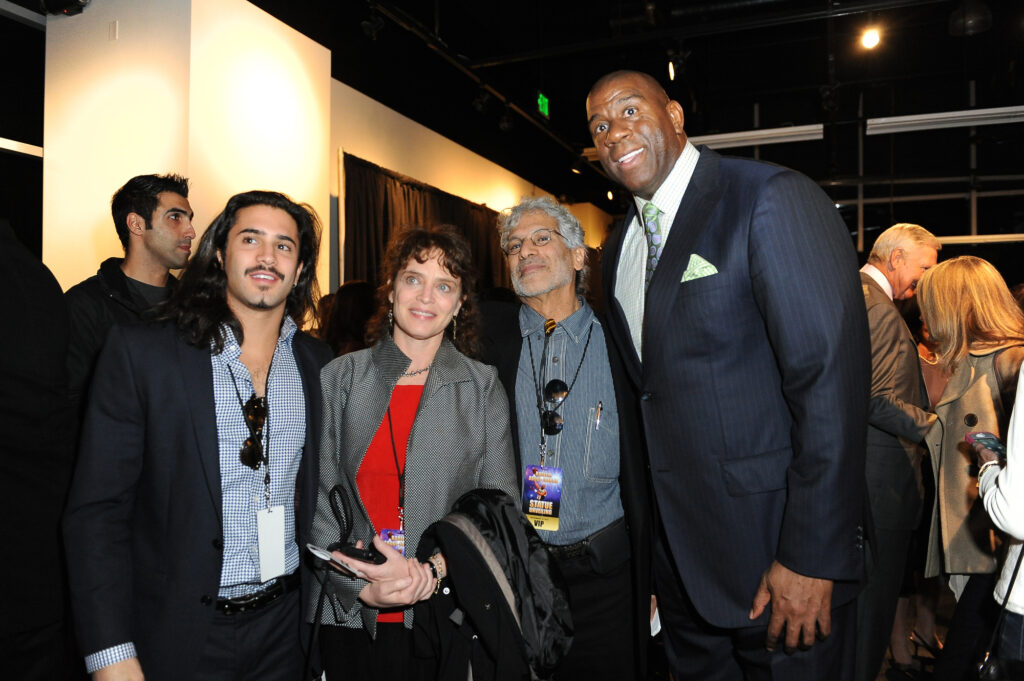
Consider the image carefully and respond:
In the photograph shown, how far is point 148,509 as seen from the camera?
5.72ft

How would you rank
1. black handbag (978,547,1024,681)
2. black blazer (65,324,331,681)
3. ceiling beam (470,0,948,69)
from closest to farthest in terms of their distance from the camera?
black handbag (978,547,1024,681) < black blazer (65,324,331,681) < ceiling beam (470,0,948,69)

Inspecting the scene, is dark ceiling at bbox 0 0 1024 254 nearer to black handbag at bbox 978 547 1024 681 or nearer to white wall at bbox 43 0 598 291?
white wall at bbox 43 0 598 291

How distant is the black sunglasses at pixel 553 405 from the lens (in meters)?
2.34

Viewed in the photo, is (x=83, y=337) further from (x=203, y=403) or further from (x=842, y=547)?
(x=842, y=547)

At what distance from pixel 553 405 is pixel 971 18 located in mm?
6827

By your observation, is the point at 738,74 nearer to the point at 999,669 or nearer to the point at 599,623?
the point at 599,623

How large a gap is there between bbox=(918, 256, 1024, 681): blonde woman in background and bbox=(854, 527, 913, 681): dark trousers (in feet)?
0.55

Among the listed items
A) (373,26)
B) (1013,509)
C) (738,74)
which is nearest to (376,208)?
(373,26)

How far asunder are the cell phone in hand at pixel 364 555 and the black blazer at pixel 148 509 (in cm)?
31

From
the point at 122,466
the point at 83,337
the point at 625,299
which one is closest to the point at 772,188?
the point at 625,299

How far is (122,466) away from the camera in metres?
1.69

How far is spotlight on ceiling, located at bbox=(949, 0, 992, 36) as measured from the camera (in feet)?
21.6

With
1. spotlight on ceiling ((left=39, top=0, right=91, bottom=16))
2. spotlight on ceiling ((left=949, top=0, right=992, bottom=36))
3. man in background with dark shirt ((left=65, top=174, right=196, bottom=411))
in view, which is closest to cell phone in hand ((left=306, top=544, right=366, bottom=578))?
man in background with dark shirt ((left=65, top=174, right=196, bottom=411))

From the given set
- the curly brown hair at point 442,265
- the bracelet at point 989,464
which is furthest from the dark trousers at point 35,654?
the bracelet at point 989,464
